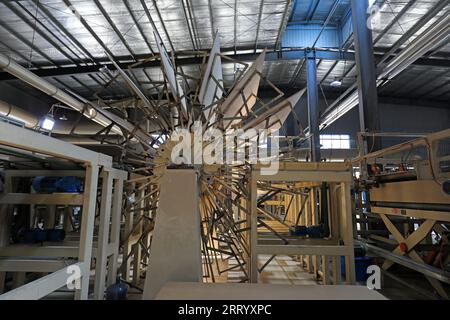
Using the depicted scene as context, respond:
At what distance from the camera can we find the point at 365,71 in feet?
14.2

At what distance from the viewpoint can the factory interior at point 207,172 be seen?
5.51 ft

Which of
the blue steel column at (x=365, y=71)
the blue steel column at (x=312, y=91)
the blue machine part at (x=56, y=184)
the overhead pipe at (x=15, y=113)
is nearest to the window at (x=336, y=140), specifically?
the blue steel column at (x=312, y=91)

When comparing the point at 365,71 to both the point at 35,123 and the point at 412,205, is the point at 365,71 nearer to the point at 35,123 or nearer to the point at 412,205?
A: the point at 412,205

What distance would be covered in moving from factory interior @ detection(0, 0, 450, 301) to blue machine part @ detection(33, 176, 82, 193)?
2cm

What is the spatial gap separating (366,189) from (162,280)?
3.05 m

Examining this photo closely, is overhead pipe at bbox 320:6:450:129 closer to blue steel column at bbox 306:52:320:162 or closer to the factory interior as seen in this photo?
the factory interior

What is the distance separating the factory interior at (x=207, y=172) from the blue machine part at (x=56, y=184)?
19 mm

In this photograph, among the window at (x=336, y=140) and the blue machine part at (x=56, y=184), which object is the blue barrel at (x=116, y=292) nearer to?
the blue machine part at (x=56, y=184)

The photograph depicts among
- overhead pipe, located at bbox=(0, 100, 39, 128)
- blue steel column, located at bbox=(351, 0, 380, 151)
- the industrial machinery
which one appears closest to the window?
blue steel column, located at bbox=(351, 0, 380, 151)

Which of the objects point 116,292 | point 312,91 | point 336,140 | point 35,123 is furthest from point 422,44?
point 35,123

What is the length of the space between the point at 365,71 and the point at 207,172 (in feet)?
11.7

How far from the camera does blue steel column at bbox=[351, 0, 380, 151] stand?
420 centimetres

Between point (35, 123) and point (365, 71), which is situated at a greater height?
point (365, 71)
